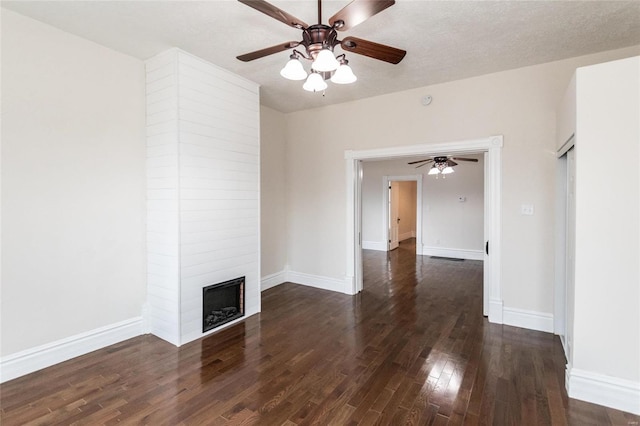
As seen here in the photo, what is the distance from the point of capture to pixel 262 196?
201 inches

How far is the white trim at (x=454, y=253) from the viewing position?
25.3ft

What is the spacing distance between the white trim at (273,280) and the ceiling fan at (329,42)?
352 cm

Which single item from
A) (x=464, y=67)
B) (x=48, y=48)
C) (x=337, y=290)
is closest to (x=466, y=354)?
(x=337, y=290)

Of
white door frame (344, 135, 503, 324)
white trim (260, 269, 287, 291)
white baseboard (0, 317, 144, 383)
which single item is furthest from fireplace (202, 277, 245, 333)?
white door frame (344, 135, 503, 324)

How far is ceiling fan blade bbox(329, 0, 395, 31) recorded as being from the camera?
176 cm

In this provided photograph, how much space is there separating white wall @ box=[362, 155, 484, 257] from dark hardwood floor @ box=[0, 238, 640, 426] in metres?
4.32

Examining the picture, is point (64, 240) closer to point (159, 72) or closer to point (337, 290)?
point (159, 72)

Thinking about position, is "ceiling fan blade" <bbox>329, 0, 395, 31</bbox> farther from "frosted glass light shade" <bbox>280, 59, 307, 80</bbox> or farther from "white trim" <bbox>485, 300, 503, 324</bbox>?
"white trim" <bbox>485, 300, 503, 324</bbox>

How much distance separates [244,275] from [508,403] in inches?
118

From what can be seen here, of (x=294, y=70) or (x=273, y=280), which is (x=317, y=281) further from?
(x=294, y=70)

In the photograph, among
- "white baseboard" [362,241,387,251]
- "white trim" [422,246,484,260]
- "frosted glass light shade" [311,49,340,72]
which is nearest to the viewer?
"frosted glass light shade" [311,49,340,72]

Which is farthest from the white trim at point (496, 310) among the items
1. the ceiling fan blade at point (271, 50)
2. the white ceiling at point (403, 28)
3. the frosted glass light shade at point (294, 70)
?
the ceiling fan blade at point (271, 50)

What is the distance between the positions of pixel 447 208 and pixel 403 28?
20.5 feet

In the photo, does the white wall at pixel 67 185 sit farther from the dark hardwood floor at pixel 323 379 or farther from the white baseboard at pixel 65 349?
the dark hardwood floor at pixel 323 379
